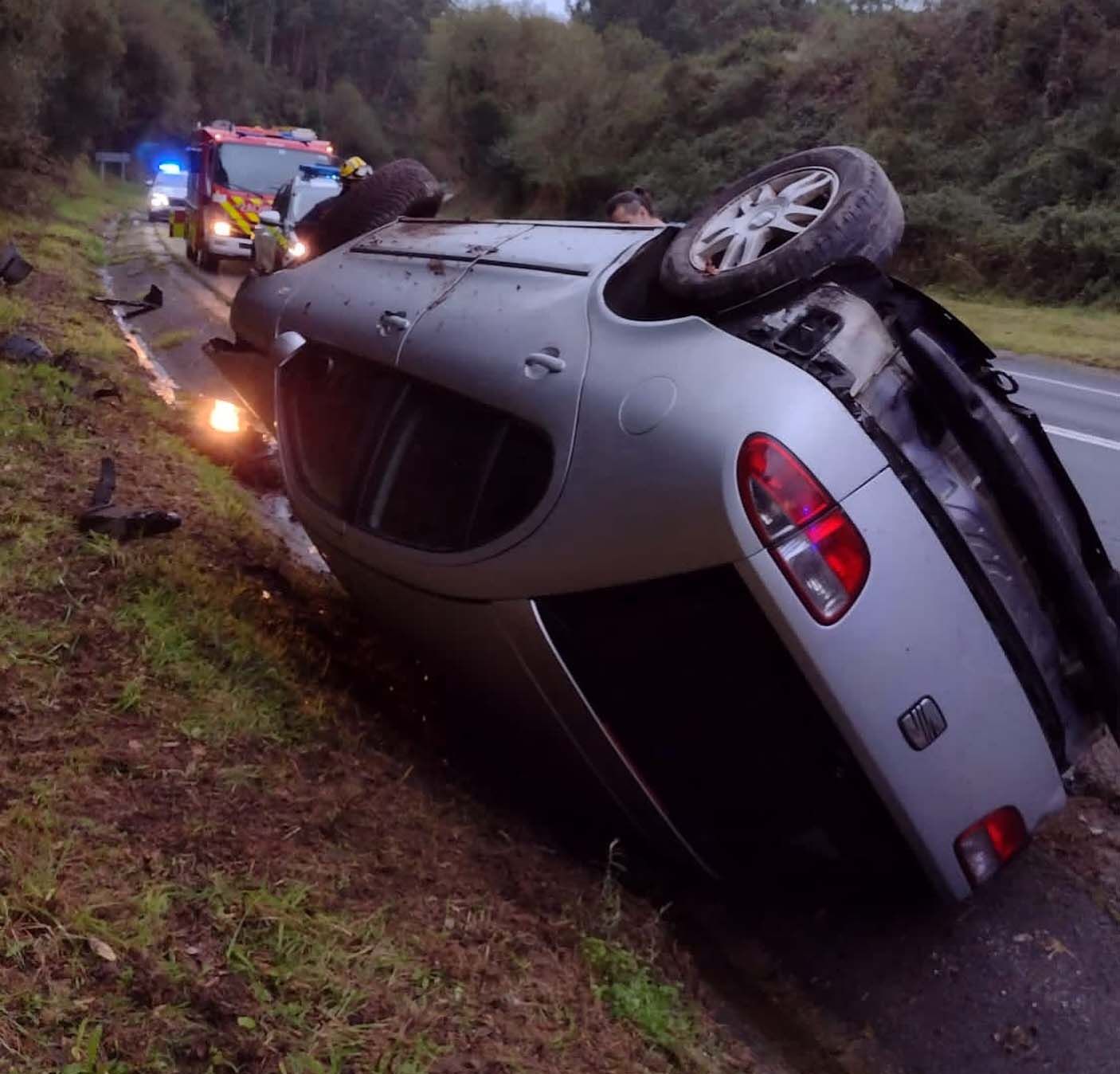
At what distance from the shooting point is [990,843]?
112 inches

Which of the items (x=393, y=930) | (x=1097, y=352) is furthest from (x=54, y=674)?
(x=1097, y=352)

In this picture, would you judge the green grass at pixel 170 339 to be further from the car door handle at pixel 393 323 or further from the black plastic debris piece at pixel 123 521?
the car door handle at pixel 393 323

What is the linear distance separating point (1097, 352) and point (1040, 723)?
43.0 feet

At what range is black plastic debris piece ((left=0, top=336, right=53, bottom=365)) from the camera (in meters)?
7.79

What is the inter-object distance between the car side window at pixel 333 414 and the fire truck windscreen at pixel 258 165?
17.3m

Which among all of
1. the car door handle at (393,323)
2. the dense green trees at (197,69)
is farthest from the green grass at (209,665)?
the dense green trees at (197,69)

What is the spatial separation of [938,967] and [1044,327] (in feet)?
52.1

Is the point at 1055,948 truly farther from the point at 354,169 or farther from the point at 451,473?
the point at 354,169

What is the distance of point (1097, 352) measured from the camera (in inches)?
573

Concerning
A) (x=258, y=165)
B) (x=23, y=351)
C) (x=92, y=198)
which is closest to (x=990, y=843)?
(x=23, y=351)

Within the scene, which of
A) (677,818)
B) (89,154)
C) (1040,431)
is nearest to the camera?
A: (677,818)

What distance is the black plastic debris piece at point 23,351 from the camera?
7785 mm

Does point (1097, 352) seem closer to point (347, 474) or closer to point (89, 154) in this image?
point (347, 474)

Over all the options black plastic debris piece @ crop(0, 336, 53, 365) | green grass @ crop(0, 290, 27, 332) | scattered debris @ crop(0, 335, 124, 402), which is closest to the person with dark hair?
scattered debris @ crop(0, 335, 124, 402)
